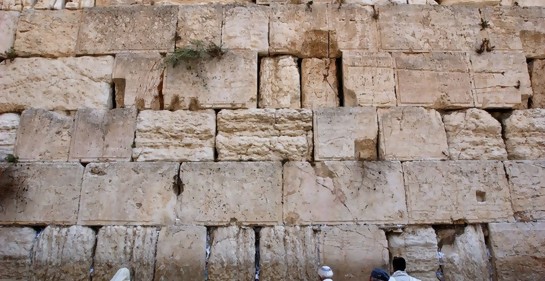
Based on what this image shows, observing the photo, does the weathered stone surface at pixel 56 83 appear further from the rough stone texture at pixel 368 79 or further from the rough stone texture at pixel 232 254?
the rough stone texture at pixel 368 79

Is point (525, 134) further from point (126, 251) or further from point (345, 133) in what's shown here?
point (126, 251)

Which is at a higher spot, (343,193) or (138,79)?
(138,79)

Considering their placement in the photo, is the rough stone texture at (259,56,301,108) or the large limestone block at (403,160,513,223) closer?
the large limestone block at (403,160,513,223)

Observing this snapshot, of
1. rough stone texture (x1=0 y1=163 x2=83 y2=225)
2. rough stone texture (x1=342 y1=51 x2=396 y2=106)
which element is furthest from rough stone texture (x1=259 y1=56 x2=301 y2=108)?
rough stone texture (x1=0 y1=163 x2=83 y2=225)

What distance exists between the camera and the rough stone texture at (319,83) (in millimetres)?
5547

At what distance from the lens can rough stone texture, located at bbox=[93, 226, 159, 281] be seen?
480 cm

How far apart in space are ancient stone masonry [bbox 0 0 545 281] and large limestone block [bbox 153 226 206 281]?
14 millimetres

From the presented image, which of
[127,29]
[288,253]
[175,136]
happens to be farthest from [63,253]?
[127,29]

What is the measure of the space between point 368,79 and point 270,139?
1.35 metres

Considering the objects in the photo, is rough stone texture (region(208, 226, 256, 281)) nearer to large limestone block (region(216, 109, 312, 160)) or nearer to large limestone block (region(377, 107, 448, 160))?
large limestone block (region(216, 109, 312, 160))

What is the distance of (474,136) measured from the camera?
539 cm

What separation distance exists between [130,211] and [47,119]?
1486 millimetres

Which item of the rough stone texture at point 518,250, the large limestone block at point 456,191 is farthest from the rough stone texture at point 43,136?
the rough stone texture at point 518,250

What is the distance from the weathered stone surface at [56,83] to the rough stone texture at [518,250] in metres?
4.49
